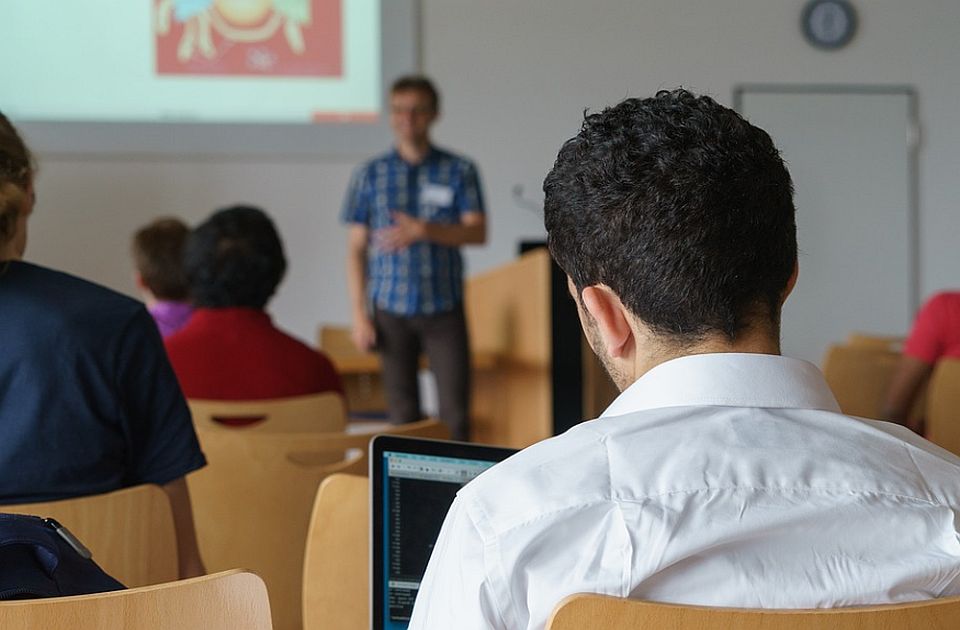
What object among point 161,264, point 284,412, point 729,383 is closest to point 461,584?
point 729,383

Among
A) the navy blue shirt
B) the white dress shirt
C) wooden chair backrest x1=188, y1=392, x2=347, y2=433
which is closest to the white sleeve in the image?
the white dress shirt

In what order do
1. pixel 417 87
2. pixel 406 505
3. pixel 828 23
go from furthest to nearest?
pixel 828 23 < pixel 417 87 < pixel 406 505

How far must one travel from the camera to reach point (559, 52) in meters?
6.46

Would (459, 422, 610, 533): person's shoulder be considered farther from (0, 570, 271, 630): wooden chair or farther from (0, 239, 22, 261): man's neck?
(0, 239, 22, 261): man's neck

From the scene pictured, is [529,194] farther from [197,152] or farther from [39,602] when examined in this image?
[39,602]

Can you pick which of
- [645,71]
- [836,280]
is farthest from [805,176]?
[645,71]

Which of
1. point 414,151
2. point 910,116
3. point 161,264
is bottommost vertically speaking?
point 161,264

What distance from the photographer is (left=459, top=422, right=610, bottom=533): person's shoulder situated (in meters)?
0.79

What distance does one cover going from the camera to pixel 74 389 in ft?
4.99

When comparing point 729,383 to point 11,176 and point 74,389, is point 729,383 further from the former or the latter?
point 11,176

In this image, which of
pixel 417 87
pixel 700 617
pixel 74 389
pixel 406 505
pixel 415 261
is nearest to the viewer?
pixel 700 617

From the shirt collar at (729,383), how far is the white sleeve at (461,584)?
192 mm

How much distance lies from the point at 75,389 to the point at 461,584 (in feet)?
2.93

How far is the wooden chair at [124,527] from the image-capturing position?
1294mm
